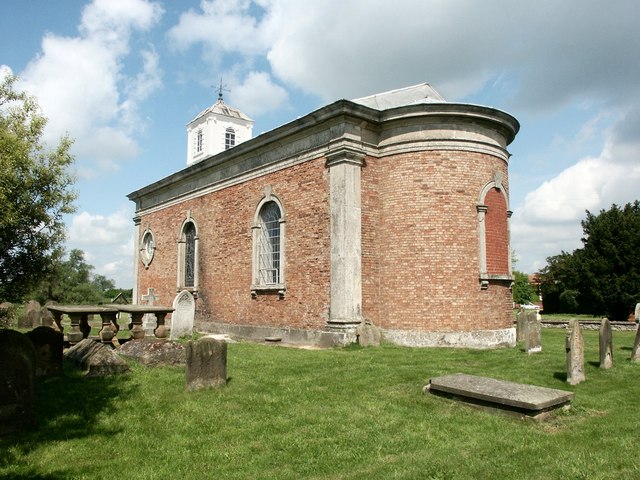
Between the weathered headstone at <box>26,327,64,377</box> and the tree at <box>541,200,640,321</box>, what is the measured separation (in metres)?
29.0

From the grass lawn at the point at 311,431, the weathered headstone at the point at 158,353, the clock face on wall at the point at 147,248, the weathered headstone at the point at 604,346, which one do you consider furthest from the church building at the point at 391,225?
the clock face on wall at the point at 147,248

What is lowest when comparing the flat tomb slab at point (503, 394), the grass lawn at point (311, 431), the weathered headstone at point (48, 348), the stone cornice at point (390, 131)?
the grass lawn at point (311, 431)

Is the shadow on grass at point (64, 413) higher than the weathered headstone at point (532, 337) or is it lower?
lower

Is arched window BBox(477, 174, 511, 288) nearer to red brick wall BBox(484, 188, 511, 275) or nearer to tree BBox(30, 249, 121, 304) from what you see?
red brick wall BBox(484, 188, 511, 275)

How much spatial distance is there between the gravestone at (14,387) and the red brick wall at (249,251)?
8.78 meters

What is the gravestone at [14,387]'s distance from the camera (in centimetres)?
579

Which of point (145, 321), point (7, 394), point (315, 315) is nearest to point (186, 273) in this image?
point (145, 321)

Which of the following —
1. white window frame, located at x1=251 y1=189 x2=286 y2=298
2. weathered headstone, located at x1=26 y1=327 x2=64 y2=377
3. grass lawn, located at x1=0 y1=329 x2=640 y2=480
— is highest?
white window frame, located at x1=251 y1=189 x2=286 y2=298

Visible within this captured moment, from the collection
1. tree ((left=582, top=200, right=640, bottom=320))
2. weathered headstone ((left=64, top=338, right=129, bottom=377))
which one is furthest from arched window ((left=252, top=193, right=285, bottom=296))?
tree ((left=582, top=200, right=640, bottom=320))

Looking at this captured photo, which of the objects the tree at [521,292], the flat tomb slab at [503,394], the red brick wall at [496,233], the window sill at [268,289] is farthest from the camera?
the tree at [521,292]

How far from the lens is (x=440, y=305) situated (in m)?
13.7

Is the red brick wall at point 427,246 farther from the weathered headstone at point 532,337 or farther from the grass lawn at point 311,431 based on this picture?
the grass lawn at point 311,431

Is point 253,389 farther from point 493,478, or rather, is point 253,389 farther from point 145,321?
point 145,321

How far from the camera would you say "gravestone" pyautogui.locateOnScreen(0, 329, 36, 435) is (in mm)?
5785
